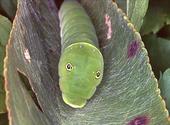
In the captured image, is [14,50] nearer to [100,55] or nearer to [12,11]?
[100,55]

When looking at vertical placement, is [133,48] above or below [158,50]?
above

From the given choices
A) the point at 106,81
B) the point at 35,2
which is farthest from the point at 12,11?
the point at 106,81

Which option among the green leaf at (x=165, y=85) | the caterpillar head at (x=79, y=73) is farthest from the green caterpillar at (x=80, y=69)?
the green leaf at (x=165, y=85)

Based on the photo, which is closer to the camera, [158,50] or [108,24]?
[108,24]

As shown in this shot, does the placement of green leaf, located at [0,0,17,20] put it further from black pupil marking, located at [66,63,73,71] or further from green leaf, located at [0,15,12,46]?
black pupil marking, located at [66,63,73,71]

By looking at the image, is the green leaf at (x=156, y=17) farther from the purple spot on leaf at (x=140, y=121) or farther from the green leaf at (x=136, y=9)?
the purple spot on leaf at (x=140, y=121)

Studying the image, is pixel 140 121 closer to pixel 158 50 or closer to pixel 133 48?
pixel 133 48

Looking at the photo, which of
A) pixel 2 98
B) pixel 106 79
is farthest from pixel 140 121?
pixel 2 98
